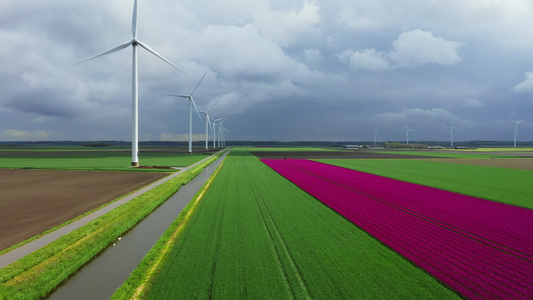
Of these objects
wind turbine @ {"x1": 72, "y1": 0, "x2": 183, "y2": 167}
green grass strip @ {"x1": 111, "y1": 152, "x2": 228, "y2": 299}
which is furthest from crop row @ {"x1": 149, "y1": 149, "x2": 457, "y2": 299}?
wind turbine @ {"x1": 72, "y1": 0, "x2": 183, "y2": 167}

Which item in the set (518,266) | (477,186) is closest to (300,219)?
(518,266)

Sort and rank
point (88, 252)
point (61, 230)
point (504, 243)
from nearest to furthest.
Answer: point (88, 252), point (504, 243), point (61, 230)

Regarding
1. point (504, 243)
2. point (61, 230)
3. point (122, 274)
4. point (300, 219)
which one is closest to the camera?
point (122, 274)

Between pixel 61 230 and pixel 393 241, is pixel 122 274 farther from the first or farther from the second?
pixel 393 241

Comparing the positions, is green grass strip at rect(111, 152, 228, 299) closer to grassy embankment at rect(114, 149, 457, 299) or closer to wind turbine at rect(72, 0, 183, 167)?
grassy embankment at rect(114, 149, 457, 299)

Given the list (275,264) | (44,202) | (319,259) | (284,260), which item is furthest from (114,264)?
(44,202)

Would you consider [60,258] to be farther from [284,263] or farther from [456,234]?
[456,234]
